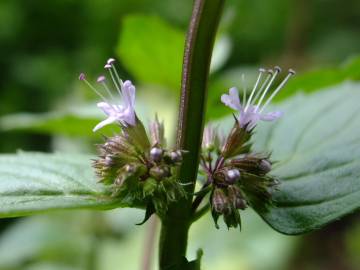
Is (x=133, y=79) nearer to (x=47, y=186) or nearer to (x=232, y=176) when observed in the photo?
(x=47, y=186)

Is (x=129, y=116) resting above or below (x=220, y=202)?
above

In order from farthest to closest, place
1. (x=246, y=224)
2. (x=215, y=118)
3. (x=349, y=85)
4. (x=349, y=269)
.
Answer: (x=349, y=269), (x=246, y=224), (x=215, y=118), (x=349, y=85)

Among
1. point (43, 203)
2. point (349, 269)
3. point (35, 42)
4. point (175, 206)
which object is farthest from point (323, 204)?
point (35, 42)

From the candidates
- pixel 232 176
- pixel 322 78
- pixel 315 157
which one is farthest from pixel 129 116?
pixel 322 78

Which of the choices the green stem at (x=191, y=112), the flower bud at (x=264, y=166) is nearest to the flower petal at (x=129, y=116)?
the green stem at (x=191, y=112)

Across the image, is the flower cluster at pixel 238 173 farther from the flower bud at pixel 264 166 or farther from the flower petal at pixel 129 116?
the flower petal at pixel 129 116

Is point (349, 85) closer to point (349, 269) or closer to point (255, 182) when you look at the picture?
point (255, 182)
